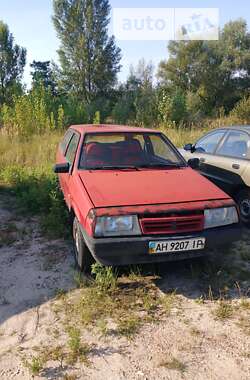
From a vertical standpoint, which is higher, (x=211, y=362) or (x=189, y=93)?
(x=189, y=93)

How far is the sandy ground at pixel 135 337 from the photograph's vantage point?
2.46m

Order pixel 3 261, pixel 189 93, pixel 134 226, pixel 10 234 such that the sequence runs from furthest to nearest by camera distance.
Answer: pixel 189 93 → pixel 10 234 → pixel 3 261 → pixel 134 226

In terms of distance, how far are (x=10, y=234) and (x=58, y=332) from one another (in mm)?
2521

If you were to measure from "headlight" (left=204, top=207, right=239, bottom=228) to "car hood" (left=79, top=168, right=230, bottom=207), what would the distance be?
163 millimetres

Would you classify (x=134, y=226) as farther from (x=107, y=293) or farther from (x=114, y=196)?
(x=107, y=293)

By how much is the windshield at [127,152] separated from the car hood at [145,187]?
0.22 m

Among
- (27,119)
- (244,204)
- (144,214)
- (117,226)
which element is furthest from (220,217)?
(27,119)

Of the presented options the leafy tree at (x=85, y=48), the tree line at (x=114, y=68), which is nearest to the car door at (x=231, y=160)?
the tree line at (x=114, y=68)

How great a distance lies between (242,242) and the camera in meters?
4.79

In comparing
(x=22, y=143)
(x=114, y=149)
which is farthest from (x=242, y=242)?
(x=22, y=143)

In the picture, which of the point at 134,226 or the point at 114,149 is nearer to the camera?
the point at 134,226

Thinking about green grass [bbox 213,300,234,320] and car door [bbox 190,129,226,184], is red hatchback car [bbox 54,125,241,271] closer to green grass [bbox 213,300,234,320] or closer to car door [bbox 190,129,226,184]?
green grass [bbox 213,300,234,320]

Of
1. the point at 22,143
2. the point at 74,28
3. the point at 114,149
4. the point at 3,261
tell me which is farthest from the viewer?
the point at 74,28

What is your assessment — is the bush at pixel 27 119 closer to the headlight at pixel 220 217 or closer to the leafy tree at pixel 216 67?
the headlight at pixel 220 217
